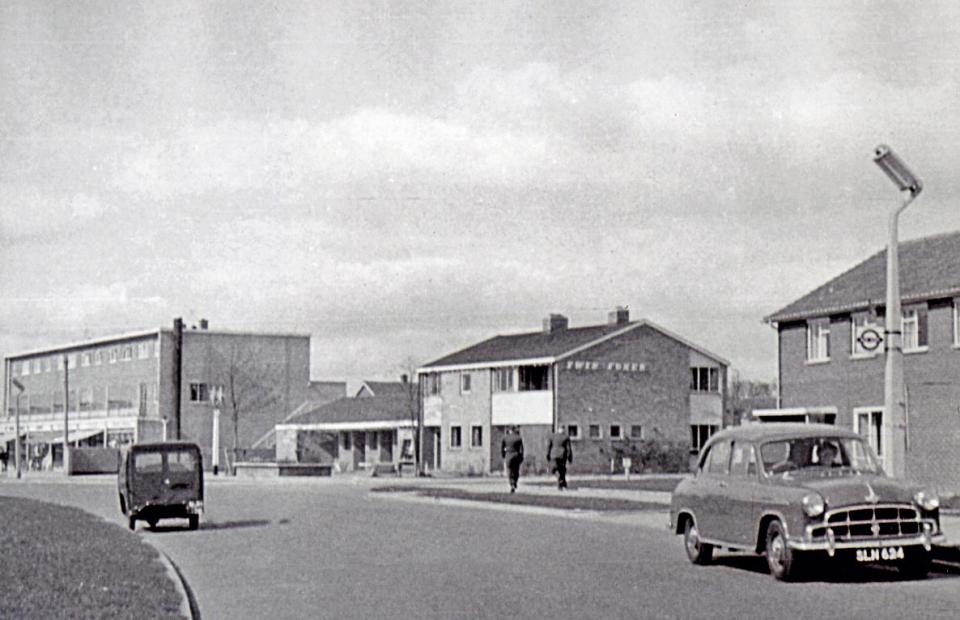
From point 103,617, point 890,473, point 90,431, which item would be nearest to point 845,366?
point 890,473

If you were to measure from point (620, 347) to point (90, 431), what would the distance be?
151ft

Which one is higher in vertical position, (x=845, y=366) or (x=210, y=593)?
(x=845, y=366)

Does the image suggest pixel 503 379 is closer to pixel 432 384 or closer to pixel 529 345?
pixel 529 345

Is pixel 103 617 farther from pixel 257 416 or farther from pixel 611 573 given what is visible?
pixel 257 416

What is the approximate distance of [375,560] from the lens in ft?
61.3

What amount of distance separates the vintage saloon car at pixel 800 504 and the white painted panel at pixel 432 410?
53.8 meters

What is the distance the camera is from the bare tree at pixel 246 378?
9700 cm

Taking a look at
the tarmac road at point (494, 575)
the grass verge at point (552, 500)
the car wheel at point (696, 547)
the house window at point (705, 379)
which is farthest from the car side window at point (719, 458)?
the house window at point (705, 379)

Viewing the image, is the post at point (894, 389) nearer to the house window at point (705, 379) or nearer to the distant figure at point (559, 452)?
the distant figure at point (559, 452)

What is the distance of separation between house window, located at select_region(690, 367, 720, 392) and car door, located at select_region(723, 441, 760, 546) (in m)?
53.0

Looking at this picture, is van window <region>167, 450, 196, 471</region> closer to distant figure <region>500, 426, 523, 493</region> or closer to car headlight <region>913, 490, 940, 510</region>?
distant figure <region>500, 426, 523, 493</region>

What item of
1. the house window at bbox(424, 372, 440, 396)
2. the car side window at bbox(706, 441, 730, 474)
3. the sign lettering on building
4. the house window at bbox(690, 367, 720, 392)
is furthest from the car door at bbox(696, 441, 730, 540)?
the house window at bbox(424, 372, 440, 396)

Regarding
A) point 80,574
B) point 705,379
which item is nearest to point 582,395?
point 705,379

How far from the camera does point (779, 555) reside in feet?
51.3
